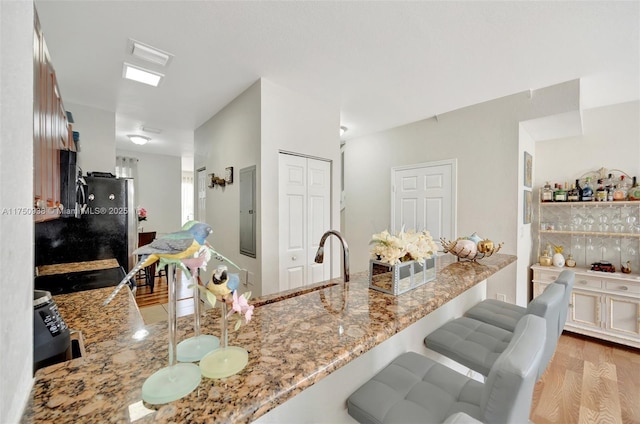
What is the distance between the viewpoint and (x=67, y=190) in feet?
4.80

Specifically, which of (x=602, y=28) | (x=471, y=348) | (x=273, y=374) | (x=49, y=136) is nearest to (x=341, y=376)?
(x=273, y=374)

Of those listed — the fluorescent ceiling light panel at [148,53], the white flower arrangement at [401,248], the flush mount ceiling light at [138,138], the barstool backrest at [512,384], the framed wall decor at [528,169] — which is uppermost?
the fluorescent ceiling light panel at [148,53]

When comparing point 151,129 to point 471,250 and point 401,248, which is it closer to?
point 401,248

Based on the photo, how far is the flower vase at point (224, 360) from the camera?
0.63 metres

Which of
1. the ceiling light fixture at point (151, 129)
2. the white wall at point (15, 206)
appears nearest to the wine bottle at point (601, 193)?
the white wall at point (15, 206)

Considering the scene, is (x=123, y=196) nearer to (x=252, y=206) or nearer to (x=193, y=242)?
(x=252, y=206)

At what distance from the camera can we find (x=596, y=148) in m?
3.23

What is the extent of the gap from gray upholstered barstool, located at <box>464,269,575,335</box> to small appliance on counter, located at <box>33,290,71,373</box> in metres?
2.09

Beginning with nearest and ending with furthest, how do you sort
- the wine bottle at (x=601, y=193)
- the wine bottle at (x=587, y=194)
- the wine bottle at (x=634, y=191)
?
the wine bottle at (x=634, y=191) → the wine bottle at (x=601, y=193) → the wine bottle at (x=587, y=194)

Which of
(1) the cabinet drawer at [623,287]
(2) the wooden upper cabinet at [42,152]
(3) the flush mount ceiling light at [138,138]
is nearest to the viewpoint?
(2) the wooden upper cabinet at [42,152]

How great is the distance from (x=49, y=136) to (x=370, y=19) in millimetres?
1939

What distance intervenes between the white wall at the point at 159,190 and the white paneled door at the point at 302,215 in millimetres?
4454

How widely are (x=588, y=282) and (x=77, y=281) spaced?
4.87 m

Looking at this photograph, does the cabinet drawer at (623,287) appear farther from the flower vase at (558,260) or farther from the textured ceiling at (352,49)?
the textured ceiling at (352,49)
